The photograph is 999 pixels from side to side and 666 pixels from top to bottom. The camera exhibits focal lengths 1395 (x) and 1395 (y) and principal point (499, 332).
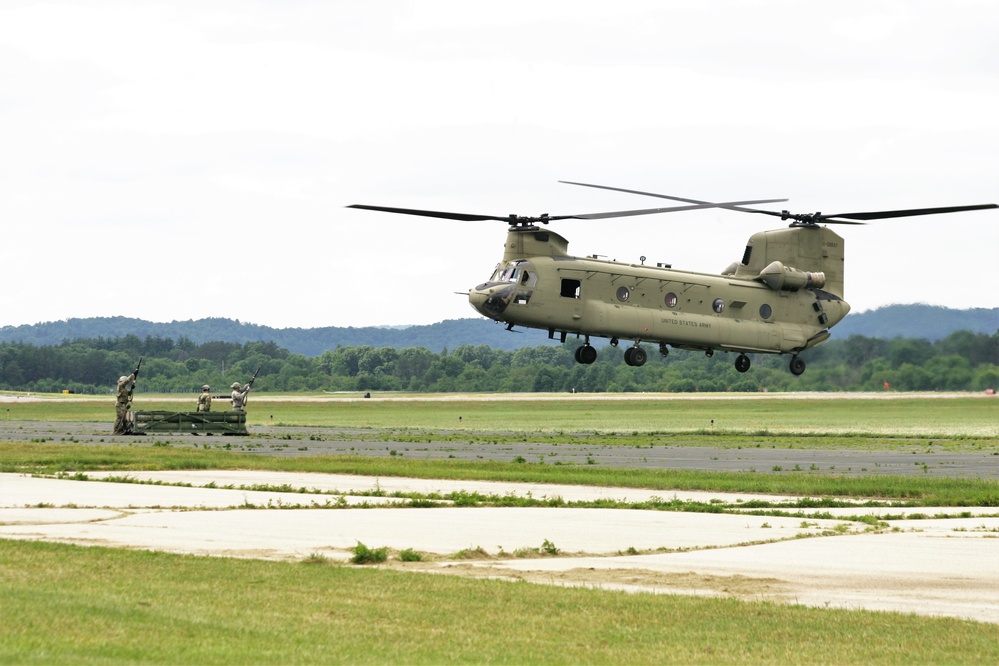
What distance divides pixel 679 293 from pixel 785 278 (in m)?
4.89

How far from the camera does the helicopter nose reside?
1898 inches

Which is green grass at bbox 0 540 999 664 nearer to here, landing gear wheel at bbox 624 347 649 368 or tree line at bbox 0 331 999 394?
landing gear wheel at bbox 624 347 649 368

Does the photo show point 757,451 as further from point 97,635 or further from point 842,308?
point 97,635

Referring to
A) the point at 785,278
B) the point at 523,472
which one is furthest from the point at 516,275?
the point at 523,472

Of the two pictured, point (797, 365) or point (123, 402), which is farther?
point (797, 365)

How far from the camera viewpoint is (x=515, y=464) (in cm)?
3844

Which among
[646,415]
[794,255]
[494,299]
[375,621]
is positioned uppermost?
[794,255]

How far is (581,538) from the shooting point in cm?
2150

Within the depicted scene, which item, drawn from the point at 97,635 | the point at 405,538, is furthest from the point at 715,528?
the point at 97,635

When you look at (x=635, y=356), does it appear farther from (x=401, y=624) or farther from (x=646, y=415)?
(x=646, y=415)

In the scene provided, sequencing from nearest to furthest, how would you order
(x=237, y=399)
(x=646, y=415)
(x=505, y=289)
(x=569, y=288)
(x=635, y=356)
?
(x=505, y=289)
(x=569, y=288)
(x=635, y=356)
(x=237, y=399)
(x=646, y=415)

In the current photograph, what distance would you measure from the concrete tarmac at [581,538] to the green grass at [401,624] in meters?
1.32

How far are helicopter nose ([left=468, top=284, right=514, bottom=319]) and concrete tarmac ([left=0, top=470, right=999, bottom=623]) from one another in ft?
60.5

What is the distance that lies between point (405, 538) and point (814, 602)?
24.2ft
